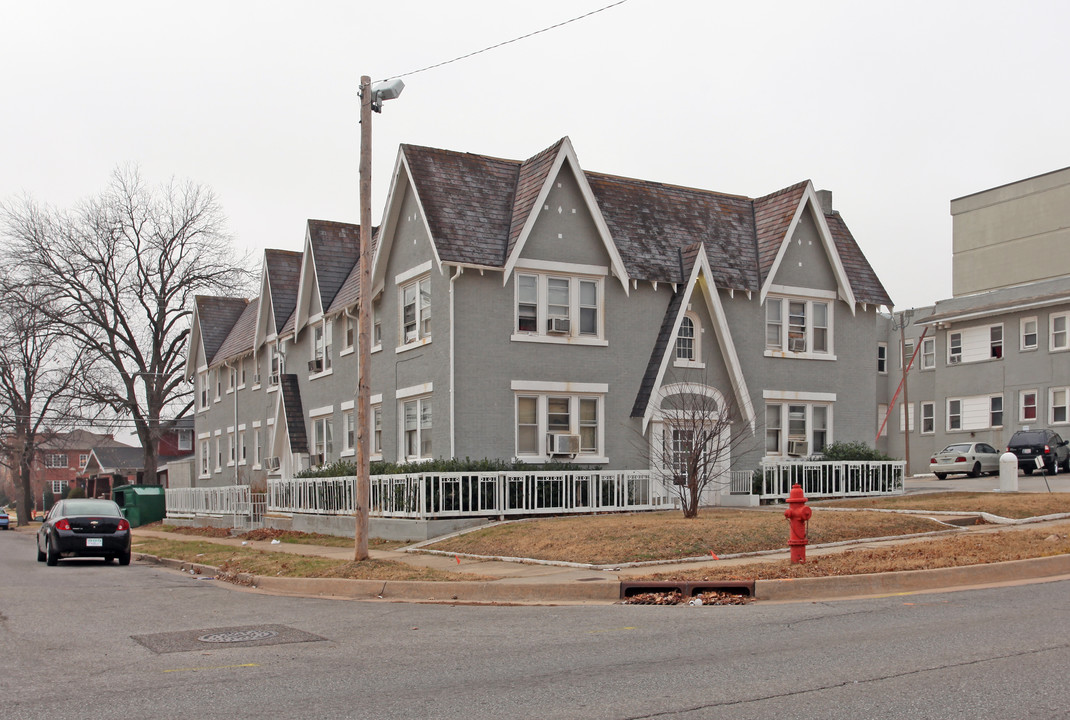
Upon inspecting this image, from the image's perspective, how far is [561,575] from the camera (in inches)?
585

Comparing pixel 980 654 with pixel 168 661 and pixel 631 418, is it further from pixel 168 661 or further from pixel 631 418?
pixel 631 418

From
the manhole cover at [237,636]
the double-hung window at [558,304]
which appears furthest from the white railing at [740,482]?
the manhole cover at [237,636]

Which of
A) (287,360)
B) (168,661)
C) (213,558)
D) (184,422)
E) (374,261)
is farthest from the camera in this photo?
(184,422)

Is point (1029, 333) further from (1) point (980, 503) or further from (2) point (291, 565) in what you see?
(2) point (291, 565)

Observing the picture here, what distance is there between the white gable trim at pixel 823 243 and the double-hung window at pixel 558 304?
5.01 metres

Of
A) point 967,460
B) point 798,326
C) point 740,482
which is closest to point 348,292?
point 740,482

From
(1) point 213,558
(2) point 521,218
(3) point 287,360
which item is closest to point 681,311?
(2) point 521,218

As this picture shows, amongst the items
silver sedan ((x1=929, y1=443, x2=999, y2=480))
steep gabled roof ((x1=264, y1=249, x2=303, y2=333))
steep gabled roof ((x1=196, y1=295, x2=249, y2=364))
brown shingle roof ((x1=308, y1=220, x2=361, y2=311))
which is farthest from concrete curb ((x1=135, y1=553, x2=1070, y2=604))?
steep gabled roof ((x1=196, y1=295, x2=249, y2=364))

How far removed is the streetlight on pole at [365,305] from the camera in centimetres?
1673

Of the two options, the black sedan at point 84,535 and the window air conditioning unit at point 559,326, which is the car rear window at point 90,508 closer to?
the black sedan at point 84,535

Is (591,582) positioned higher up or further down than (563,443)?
further down

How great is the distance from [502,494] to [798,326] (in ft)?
36.9

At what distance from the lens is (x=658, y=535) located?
17.0m

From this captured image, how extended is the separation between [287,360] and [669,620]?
Result: 92.0 feet
